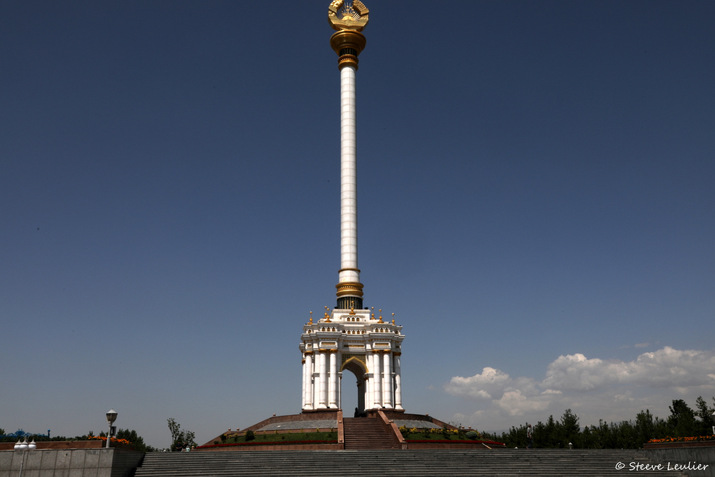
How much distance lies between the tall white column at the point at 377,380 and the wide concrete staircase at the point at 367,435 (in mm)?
6146

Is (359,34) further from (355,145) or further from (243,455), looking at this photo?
(243,455)

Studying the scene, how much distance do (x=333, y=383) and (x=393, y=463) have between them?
2041cm

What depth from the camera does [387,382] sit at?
172ft

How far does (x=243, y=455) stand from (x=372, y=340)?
22295 millimetres

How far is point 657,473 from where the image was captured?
31.0 m

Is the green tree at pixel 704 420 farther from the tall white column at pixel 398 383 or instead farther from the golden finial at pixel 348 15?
the golden finial at pixel 348 15

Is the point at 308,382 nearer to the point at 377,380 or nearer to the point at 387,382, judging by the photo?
the point at 377,380

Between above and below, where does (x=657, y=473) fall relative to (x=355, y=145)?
below

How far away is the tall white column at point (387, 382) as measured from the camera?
171 ft

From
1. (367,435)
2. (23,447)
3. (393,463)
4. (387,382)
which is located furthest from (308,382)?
(23,447)

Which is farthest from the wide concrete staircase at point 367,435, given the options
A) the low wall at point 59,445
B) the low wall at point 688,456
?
the low wall at point 59,445

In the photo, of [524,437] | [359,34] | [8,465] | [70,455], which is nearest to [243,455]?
[70,455]

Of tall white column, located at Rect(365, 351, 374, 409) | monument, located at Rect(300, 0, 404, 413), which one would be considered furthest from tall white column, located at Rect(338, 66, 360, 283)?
tall white column, located at Rect(365, 351, 374, 409)

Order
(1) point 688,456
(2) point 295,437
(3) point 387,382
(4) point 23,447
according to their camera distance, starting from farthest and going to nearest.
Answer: (3) point 387,382
(2) point 295,437
(1) point 688,456
(4) point 23,447
